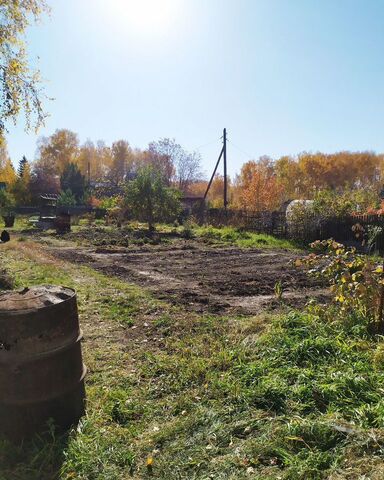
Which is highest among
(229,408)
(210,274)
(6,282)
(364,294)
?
(364,294)

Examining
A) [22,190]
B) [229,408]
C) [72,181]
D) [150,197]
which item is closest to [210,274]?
[229,408]

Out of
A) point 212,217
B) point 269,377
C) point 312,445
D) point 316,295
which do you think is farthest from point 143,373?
point 212,217

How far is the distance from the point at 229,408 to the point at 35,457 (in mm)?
1487

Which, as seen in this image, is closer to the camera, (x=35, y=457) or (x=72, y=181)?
(x=35, y=457)

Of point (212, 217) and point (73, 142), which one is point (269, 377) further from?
point (73, 142)

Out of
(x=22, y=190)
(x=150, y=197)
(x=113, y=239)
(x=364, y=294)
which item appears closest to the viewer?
(x=364, y=294)

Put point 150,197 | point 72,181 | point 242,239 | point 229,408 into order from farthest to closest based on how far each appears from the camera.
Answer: point 72,181
point 150,197
point 242,239
point 229,408

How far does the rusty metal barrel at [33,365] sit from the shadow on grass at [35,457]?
0.07 meters

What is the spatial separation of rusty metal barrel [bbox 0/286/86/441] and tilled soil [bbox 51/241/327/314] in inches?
146

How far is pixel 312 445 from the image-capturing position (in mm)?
2650

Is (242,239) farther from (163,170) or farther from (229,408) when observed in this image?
(163,170)

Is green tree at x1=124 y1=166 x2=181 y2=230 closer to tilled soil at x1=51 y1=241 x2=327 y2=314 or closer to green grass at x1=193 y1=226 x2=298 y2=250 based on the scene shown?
green grass at x1=193 y1=226 x2=298 y2=250

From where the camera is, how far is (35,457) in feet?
9.07

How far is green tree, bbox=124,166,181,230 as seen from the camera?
24359 millimetres
